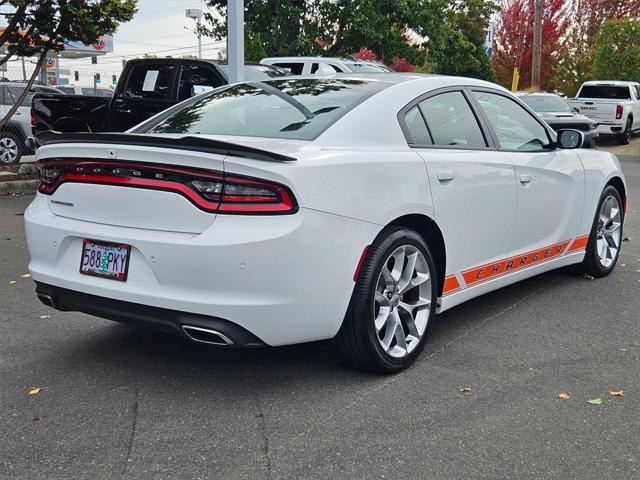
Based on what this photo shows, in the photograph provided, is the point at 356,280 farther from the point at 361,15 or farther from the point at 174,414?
the point at 361,15

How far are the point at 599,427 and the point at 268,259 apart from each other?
1.65 m

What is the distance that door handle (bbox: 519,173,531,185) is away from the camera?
4.83 metres

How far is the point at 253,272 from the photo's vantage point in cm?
324

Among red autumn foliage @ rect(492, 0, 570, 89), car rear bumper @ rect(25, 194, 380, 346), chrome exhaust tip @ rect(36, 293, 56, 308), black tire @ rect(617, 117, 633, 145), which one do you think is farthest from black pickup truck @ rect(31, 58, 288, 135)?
red autumn foliage @ rect(492, 0, 570, 89)

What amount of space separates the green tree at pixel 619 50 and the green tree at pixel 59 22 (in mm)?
23139

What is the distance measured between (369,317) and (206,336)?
32.1 inches

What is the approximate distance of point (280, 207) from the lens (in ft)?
10.7

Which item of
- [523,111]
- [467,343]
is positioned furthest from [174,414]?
[523,111]

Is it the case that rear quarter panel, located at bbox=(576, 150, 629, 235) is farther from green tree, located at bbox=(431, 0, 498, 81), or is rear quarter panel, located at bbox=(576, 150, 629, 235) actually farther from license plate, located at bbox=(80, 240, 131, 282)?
green tree, located at bbox=(431, 0, 498, 81)

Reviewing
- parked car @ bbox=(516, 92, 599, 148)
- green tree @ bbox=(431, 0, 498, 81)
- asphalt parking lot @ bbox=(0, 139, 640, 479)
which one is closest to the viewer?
asphalt parking lot @ bbox=(0, 139, 640, 479)

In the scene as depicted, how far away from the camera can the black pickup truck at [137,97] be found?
10445 mm

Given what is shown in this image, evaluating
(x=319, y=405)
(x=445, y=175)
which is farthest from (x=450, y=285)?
(x=319, y=405)

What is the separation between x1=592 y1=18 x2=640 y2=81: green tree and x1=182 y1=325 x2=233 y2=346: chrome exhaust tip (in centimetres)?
2935

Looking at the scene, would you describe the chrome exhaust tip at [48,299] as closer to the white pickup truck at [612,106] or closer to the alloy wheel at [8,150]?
the alloy wheel at [8,150]
